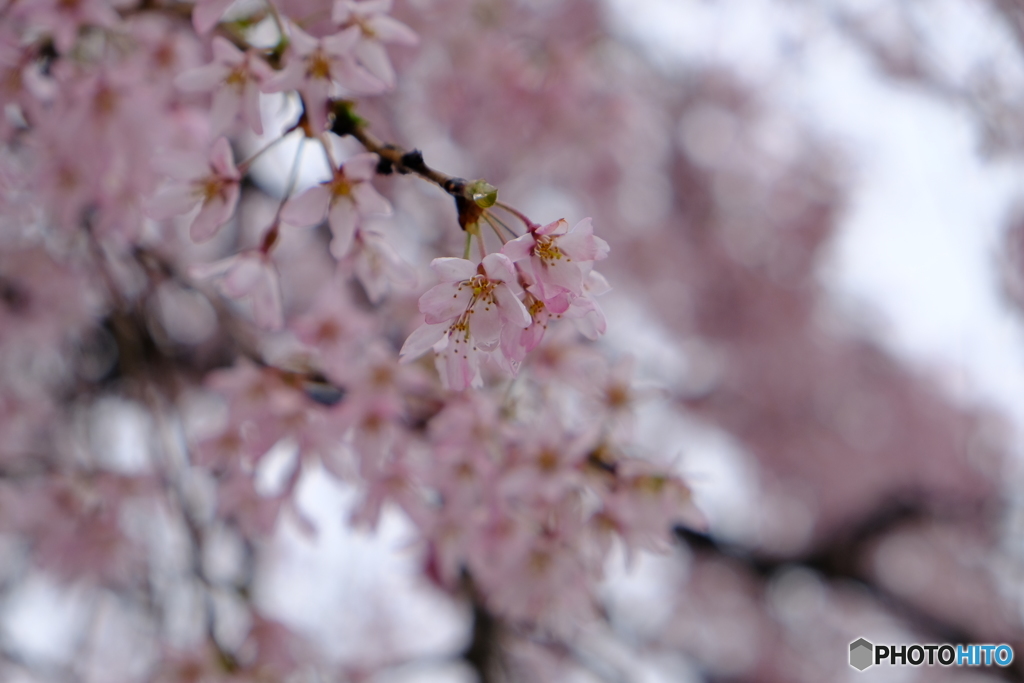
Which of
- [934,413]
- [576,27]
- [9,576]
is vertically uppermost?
Result: [576,27]

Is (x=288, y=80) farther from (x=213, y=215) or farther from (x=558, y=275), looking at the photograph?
(x=558, y=275)

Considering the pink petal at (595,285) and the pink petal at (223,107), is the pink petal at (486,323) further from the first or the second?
the pink petal at (223,107)

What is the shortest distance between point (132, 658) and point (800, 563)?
3675 millimetres

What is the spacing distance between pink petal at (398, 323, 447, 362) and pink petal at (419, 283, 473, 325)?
0.07 ft

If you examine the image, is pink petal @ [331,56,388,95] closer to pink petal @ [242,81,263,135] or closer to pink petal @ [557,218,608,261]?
pink petal @ [242,81,263,135]

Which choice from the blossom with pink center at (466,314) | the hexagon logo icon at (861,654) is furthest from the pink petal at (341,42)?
the hexagon logo icon at (861,654)

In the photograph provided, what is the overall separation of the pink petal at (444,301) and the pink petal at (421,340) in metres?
0.02

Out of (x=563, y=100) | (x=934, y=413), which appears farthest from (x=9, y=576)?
(x=934, y=413)

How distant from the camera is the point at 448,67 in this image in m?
3.07

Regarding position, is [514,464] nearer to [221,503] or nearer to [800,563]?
[221,503]

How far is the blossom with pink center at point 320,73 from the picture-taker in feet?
3.13

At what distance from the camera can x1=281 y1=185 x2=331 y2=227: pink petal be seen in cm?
100

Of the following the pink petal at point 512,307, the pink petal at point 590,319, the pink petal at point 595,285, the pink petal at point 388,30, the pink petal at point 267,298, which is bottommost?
the pink petal at point 512,307

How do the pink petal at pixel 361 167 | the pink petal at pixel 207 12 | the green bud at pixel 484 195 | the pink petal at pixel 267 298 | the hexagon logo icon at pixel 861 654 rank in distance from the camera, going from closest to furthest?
the green bud at pixel 484 195 → the pink petal at pixel 361 167 → the pink petal at pixel 207 12 → the pink petal at pixel 267 298 → the hexagon logo icon at pixel 861 654
